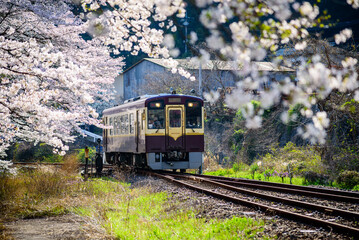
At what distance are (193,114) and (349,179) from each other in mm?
6411

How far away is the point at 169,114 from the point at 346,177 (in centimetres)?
665

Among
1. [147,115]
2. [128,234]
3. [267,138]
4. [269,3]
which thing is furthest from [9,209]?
[267,138]

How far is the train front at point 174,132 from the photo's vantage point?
50.6 feet

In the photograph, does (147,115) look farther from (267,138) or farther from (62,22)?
(267,138)

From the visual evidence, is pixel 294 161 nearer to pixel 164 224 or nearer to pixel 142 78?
pixel 164 224

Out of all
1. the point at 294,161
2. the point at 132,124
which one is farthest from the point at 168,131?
the point at 294,161

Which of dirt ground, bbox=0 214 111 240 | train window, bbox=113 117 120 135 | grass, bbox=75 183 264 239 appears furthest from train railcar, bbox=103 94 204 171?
dirt ground, bbox=0 214 111 240

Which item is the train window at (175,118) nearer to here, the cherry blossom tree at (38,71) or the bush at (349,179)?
the cherry blossom tree at (38,71)

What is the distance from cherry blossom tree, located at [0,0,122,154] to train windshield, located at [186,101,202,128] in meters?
3.58

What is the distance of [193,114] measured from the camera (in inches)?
632

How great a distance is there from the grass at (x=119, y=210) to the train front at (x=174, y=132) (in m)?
Result: 4.24

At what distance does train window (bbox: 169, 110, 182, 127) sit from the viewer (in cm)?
1573

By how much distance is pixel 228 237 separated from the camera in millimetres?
5500

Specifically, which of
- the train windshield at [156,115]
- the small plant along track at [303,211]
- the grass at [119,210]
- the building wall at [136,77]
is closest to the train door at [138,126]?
the train windshield at [156,115]
